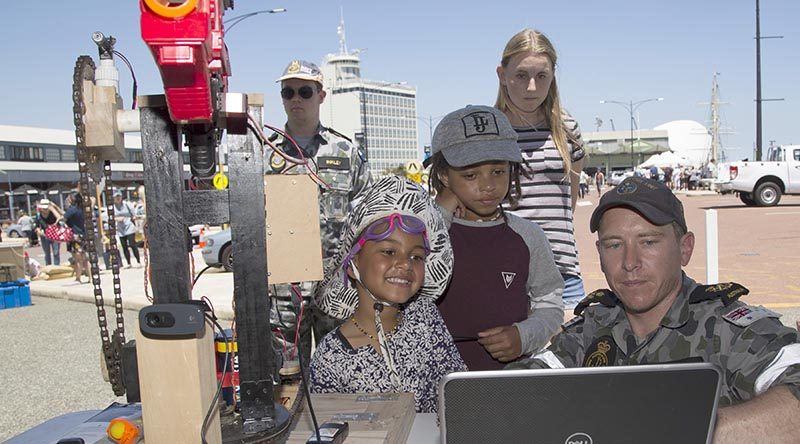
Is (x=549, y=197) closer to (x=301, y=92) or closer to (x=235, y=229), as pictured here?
(x=301, y=92)

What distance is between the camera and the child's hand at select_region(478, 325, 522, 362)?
2377 millimetres

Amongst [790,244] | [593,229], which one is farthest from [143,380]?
[790,244]

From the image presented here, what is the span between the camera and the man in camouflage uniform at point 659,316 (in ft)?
5.49

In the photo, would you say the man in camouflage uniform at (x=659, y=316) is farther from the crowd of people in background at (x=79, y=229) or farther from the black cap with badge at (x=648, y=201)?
the crowd of people in background at (x=79, y=229)

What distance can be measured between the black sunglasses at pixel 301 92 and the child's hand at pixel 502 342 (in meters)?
2.05

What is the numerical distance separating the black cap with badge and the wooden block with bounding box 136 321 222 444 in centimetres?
113

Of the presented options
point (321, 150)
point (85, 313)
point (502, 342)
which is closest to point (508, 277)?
point (502, 342)

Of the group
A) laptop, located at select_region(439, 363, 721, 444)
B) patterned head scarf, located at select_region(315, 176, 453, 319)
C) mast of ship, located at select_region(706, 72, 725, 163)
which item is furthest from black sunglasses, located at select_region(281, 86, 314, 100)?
mast of ship, located at select_region(706, 72, 725, 163)

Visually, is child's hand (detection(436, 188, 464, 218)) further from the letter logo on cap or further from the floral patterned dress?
the letter logo on cap

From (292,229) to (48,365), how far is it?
250 inches

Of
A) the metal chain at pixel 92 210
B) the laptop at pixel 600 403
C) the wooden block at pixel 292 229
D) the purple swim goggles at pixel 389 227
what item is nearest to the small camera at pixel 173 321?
the metal chain at pixel 92 210

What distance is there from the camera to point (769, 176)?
2116 centimetres

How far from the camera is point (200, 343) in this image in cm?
144

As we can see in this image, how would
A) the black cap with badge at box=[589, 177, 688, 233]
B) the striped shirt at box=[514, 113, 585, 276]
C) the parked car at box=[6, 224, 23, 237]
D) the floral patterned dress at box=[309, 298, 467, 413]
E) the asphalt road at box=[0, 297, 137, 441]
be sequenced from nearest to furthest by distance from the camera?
the black cap with badge at box=[589, 177, 688, 233], the floral patterned dress at box=[309, 298, 467, 413], the striped shirt at box=[514, 113, 585, 276], the asphalt road at box=[0, 297, 137, 441], the parked car at box=[6, 224, 23, 237]
